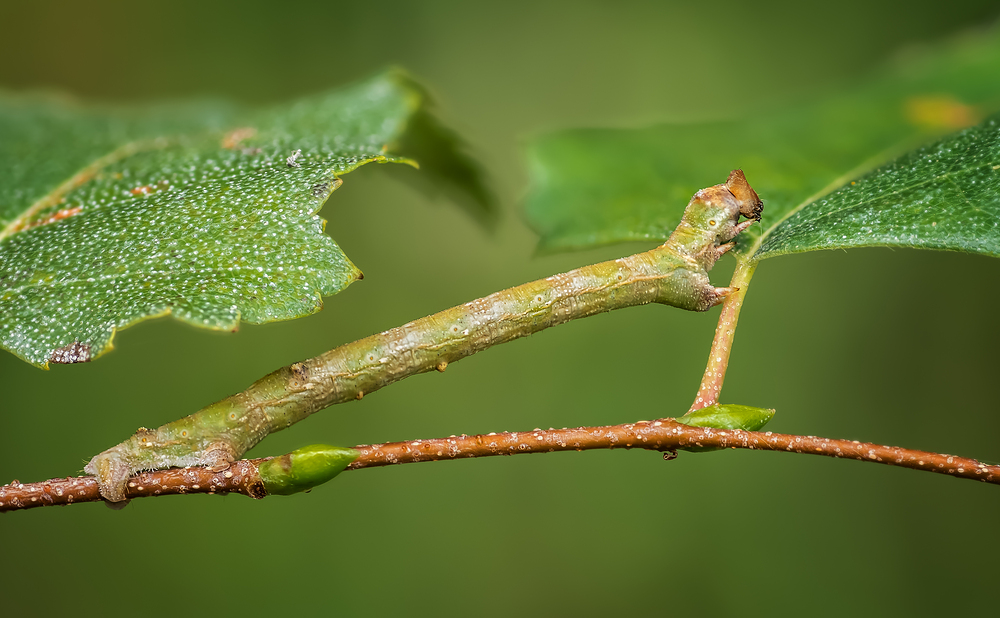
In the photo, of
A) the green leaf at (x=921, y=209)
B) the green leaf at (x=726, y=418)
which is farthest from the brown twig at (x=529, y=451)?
the green leaf at (x=921, y=209)

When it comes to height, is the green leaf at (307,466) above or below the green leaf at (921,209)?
below

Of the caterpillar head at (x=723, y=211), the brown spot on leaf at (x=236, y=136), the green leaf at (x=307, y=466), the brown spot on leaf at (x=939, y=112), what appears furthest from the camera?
the brown spot on leaf at (x=939, y=112)

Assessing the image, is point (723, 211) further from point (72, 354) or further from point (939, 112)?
point (939, 112)

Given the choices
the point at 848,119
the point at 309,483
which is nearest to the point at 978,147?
the point at 848,119

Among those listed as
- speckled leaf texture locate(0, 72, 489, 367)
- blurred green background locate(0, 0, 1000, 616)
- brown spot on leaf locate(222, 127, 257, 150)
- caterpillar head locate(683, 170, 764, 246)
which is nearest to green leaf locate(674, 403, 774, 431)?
caterpillar head locate(683, 170, 764, 246)

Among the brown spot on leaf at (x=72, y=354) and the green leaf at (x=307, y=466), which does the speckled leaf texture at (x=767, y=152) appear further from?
the brown spot on leaf at (x=72, y=354)

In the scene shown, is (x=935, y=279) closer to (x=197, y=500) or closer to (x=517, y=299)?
(x=517, y=299)
